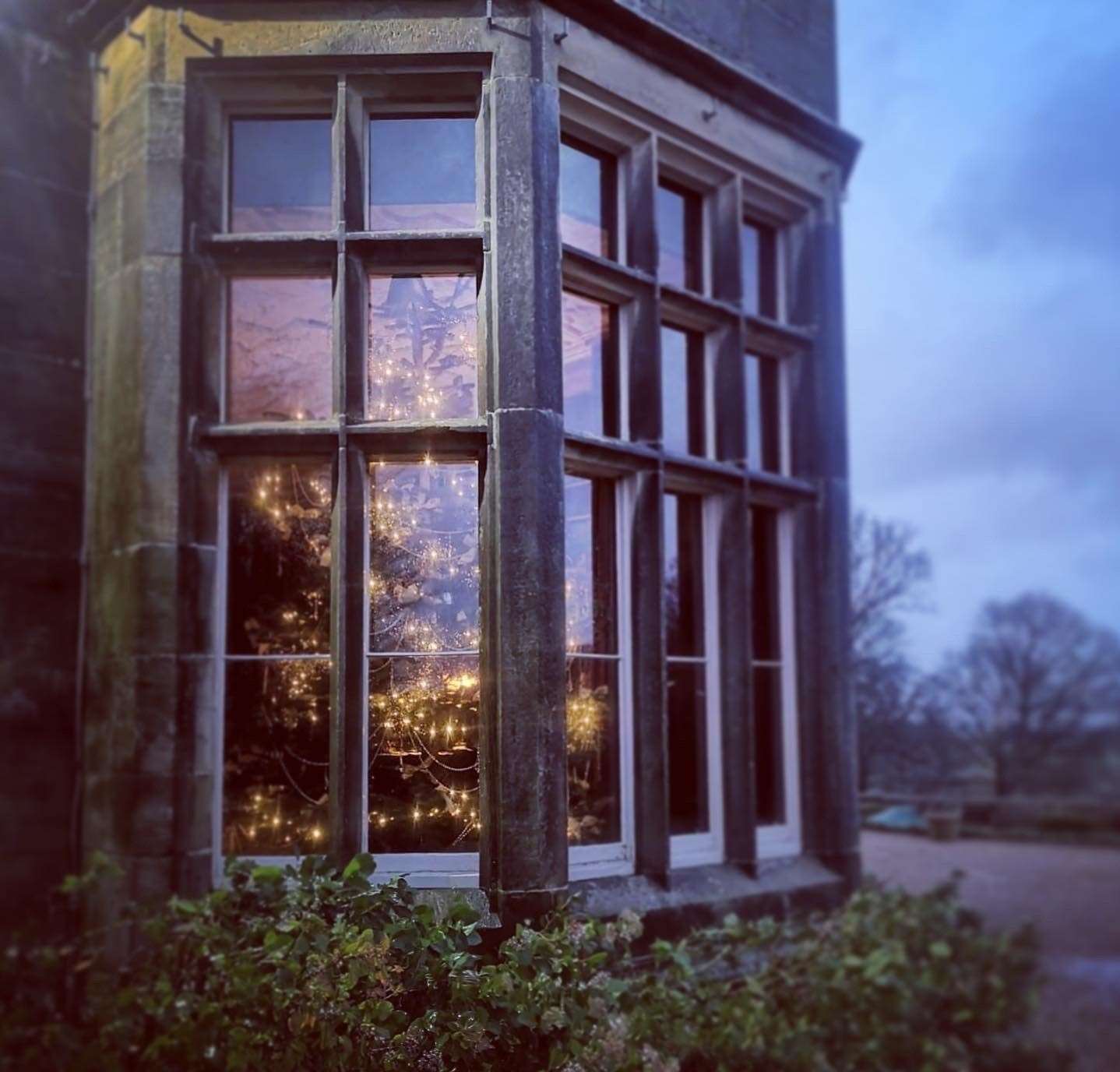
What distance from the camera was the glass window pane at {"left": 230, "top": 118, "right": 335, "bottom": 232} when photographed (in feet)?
13.3

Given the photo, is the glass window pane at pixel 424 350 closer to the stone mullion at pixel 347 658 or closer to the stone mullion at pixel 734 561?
the stone mullion at pixel 347 658

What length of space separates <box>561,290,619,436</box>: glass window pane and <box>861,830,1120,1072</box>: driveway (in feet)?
7.55

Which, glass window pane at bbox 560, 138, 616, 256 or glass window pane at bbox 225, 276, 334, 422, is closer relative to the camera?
glass window pane at bbox 225, 276, 334, 422

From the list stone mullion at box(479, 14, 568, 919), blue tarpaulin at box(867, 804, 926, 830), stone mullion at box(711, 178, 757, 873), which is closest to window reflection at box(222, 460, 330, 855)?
stone mullion at box(479, 14, 568, 919)

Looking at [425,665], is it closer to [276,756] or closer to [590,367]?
[276,756]

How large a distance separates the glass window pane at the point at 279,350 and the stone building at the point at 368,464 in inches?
0.4

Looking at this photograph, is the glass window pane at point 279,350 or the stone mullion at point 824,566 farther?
the stone mullion at point 824,566

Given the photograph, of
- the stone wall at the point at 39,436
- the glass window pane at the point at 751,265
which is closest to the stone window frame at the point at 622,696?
the glass window pane at the point at 751,265

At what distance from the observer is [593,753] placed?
162 inches

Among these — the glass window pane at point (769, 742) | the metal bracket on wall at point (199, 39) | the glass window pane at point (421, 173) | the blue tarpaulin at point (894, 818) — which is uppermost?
the metal bracket on wall at point (199, 39)

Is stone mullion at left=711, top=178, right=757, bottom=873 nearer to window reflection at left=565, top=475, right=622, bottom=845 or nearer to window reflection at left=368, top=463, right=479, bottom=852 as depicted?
window reflection at left=565, top=475, right=622, bottom=845

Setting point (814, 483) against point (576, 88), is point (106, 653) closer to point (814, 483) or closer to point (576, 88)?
point (576, 88)

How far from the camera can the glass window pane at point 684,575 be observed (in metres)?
4.60

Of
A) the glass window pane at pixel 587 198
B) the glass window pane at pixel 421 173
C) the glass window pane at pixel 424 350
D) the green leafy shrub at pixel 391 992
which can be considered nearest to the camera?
the green leafy shrub at pixel 391 992
